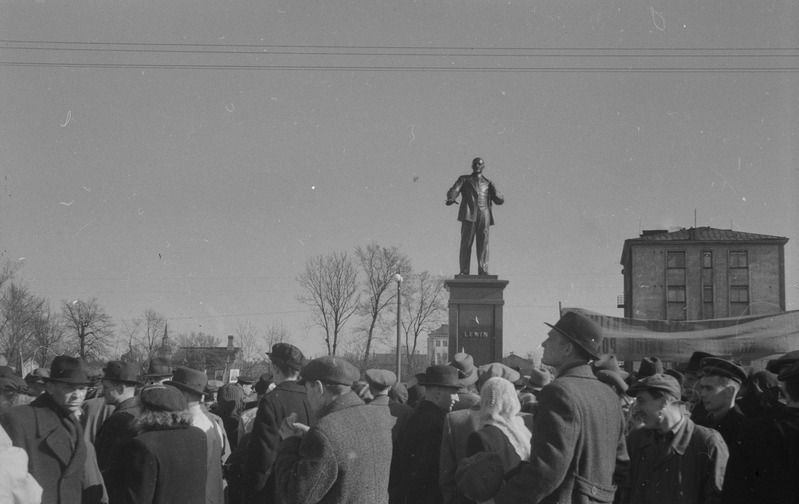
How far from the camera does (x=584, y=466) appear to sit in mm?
3777

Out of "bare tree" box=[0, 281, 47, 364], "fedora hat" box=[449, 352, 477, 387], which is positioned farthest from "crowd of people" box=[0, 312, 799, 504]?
"bare tree" box=[0, 281, 47, 364]

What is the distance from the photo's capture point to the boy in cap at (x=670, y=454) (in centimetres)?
445

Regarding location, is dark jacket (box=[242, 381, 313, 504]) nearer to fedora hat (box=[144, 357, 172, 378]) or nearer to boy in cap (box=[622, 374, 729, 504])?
boy in cap (box=[622, 374, 729, 504])

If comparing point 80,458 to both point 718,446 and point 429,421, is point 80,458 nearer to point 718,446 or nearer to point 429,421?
point 429,421

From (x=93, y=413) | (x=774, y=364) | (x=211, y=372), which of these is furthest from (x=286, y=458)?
(x=211, y=372)

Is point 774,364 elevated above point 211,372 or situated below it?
above

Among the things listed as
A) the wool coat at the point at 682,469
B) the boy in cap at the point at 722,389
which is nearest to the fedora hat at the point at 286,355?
the wool coat at the point at 682,469

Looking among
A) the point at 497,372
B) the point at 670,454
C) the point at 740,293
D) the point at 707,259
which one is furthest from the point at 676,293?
the point at 670,454

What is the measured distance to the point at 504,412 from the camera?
4578 millimetres

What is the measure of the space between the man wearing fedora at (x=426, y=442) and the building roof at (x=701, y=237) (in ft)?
201

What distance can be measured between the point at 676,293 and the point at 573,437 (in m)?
65.0

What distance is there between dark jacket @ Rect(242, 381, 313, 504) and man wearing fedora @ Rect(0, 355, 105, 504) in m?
1.06

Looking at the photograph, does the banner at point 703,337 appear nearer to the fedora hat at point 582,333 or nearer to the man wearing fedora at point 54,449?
the fedora hat at point 582,333

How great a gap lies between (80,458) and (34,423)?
0.31 m
